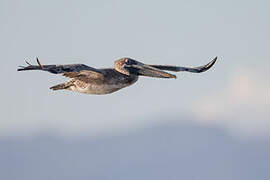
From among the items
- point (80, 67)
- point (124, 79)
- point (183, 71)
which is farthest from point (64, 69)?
point (183, 71)

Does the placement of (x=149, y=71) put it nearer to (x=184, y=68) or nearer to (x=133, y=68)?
(x=133, y=68)

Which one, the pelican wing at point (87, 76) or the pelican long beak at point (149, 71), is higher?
the pelican long beak at point (149, 71)

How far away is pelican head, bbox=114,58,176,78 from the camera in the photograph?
34250 millimetres

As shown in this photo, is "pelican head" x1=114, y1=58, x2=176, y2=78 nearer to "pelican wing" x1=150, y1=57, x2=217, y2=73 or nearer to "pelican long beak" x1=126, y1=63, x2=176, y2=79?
"pelican long beak" x1=126, y1=63, x2=176, y2=79

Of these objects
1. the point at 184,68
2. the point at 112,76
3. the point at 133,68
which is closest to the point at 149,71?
the point at 133,68

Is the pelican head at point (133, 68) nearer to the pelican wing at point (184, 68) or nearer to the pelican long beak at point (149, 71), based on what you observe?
the pelican long beak at point (149, 71)

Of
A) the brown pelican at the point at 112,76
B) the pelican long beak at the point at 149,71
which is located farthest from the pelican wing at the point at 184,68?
the pelican long beak at the point at 149,71

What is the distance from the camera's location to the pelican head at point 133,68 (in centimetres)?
3425

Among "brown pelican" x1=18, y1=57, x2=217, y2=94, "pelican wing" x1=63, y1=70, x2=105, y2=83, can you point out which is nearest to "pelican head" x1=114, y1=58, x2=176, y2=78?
"brown pelican" x1=18, y1=57, x2=217, y2=94

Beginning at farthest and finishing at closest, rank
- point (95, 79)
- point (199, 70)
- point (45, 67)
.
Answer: point (199, 70), point (95, 79), point (45, 67)

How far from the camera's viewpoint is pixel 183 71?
3594 centimetres

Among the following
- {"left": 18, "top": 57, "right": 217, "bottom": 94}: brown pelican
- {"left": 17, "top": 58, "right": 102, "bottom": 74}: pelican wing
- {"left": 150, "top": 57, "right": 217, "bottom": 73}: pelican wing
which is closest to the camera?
{"left": 17, "top": 58, "right": 102, "bottom": 74}: pelican wing

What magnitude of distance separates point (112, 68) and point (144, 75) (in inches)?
47.0

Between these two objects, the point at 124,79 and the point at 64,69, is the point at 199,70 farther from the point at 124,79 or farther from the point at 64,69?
the point at 64,69
